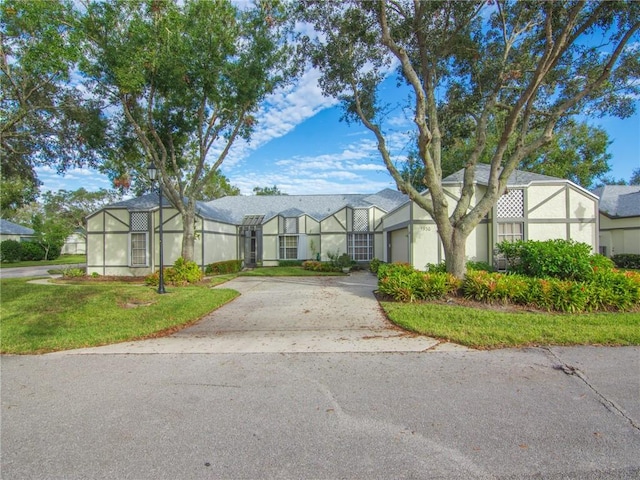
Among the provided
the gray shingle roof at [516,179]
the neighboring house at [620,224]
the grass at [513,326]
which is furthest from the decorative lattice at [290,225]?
the neighboring house at [620,224]

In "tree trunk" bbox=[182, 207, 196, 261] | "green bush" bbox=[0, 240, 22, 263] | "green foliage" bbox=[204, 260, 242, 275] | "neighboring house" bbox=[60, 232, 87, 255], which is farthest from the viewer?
"neighboring house" bbox=[60, 232, 87, 255]

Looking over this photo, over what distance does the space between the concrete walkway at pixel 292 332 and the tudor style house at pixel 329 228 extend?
Answer: 6.43 meters

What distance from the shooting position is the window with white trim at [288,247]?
21.5 metres

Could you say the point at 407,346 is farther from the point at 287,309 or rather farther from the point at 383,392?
the point at 287,309

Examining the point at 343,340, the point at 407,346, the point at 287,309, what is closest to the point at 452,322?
the point at 407,346

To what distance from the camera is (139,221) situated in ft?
56.0

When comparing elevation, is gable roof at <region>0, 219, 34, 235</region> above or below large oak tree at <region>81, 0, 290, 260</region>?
below

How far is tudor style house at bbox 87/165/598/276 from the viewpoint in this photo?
13.4m

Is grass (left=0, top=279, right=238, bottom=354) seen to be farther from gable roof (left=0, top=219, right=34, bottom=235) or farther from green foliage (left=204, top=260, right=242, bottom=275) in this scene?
gable roof (left=0, top=219, right=34, bottom=235)

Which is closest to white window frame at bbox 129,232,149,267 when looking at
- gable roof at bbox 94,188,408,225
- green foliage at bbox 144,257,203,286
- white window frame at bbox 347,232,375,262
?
green foliage at bbox 144,257,203,286

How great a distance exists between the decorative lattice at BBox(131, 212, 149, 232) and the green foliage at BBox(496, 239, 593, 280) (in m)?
17.0

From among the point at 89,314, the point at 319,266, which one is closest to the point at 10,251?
the point at 319,266

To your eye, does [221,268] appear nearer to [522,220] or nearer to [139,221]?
[139,221]

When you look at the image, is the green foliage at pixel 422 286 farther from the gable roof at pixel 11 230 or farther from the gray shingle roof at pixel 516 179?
the gable roof at pixel 11 230
